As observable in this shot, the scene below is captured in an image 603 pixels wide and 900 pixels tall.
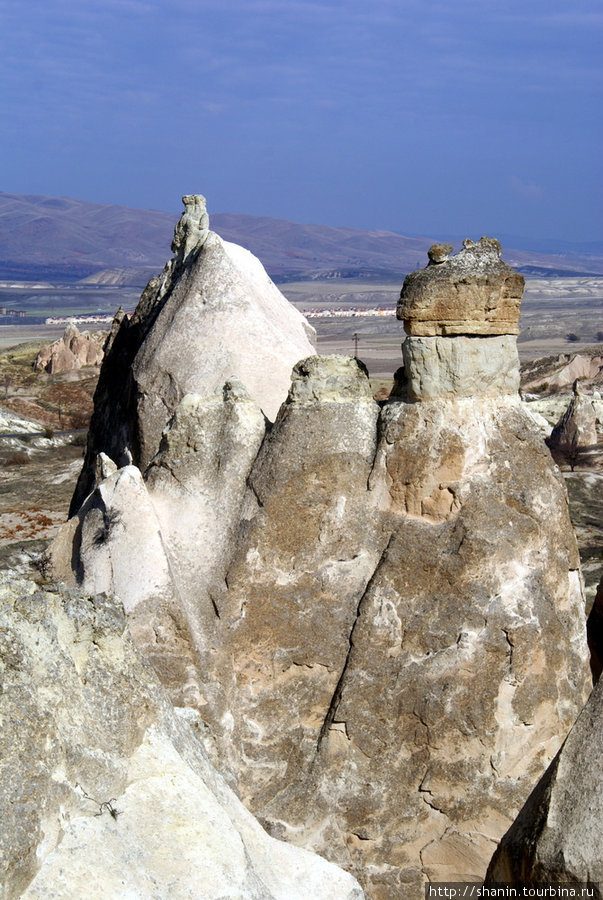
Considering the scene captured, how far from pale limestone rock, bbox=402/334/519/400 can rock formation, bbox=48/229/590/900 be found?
0.05 feet

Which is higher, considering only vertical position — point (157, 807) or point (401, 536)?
point (401, 536)

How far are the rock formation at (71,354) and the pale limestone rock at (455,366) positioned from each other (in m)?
46.3

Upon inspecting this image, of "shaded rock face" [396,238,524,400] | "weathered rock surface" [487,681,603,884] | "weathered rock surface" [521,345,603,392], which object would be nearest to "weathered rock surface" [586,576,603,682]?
"shaded rock face" [396,238,524,400]

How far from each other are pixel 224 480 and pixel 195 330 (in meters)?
2.14

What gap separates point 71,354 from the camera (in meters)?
52.1

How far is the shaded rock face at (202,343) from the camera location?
8758mm

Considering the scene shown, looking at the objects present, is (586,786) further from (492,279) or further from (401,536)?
(492,279)

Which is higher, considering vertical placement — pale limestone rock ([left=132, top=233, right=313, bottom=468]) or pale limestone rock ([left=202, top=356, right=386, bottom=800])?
pale limestone rock ([left=132, top=233, right=313, bottom=468])

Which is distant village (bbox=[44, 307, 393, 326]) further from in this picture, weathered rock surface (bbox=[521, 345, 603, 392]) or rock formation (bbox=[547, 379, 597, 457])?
rock formation (bbox=[547, 379, 597, 457])

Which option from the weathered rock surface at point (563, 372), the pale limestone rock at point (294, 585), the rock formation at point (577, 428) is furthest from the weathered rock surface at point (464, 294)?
the weathered rock surface at point (563, 372)

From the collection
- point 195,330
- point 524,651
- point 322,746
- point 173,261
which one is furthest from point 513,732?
point 173,261

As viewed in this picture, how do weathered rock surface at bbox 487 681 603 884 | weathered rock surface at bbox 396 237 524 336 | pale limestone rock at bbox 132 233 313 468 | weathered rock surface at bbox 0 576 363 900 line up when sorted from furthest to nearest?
1. pale limestone rock at bbox 132 233 313 468
2. weathered rock surface at bbox 396 237 524 336
3. weathered rock surface at bbox 487 681 603 884
4. weathered rock surface at bbox 0 576 363 900

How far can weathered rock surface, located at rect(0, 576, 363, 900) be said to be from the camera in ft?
11.9

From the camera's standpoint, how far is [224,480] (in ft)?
23.9
